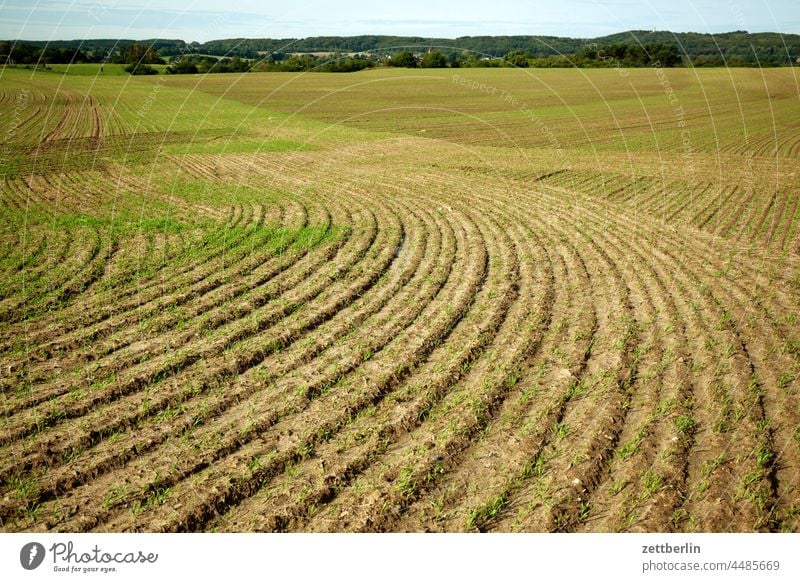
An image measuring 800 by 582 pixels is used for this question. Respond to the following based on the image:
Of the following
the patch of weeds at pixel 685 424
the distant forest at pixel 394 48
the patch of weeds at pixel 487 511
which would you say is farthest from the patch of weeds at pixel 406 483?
the distant forest at pixel 394 48

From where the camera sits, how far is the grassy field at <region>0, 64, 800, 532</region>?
6.04 meters

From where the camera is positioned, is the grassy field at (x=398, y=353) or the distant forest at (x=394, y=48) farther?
the distant forest at (x=394, y=48)

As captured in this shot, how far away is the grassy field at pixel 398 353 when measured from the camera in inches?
238

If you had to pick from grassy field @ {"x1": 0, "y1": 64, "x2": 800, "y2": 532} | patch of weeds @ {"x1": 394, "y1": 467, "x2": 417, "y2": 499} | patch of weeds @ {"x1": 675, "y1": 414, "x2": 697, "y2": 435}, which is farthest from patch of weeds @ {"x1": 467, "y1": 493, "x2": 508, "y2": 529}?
patch of weeds @ {"x1": 675, "y1": 414, "x2": 697, "y2": 435}

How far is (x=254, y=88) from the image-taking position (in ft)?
249

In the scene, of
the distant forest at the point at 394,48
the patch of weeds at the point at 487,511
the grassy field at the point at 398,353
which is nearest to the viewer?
the patch of weeds at the point at 487,511

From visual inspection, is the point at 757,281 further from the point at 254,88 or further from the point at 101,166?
the point at 254,88

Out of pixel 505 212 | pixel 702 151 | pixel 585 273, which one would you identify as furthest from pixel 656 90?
pixel 585 273

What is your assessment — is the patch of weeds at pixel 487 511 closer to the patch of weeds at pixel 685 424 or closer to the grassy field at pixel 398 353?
the grassy field at pixel 398 353

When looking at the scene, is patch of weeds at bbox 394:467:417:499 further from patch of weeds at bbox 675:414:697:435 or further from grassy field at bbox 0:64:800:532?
patch of weeds at bbox 675:414:697:435

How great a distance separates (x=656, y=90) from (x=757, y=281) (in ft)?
221

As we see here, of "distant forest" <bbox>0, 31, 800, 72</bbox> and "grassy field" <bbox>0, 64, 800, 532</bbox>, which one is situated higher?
"distant forest" <bbox>0, 31, 800, 72</bbox>

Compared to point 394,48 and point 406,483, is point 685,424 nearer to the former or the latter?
point 406,483

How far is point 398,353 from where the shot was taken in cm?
911
